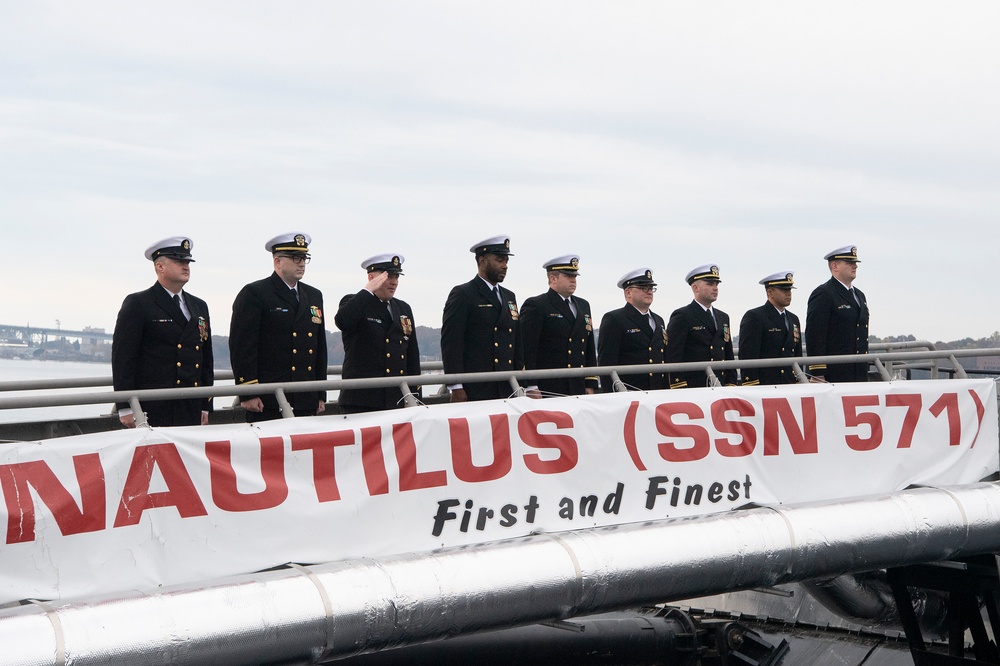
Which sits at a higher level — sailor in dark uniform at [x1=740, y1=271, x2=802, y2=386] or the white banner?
sailor in dark uniform at [x1=740, y1=271, x2=802, y2=386]

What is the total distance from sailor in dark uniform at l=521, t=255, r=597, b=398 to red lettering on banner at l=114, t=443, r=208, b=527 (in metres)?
3.95

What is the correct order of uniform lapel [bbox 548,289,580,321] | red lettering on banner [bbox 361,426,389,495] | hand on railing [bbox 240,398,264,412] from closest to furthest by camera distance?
red lettering on banner [bbox 361,426,389,495], hand on railing [bbox 240,398,264,412], uniform lapel [bbox 548,289,580,321]

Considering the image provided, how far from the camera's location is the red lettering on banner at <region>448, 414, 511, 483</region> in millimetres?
7938

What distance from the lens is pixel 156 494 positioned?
6746 millimetres

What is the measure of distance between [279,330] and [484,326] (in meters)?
1.78

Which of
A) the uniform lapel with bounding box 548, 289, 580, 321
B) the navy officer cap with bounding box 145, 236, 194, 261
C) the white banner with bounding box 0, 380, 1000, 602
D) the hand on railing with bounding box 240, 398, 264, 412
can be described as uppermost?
the navy officer cap with bounding box 145, 236, 194, 261

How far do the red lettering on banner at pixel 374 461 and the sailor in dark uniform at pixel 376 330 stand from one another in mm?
1055

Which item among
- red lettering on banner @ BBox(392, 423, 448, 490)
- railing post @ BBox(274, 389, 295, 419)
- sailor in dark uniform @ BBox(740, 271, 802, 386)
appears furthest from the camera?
sailor in dark uniform @ BBox(740, 271, 802, 386)

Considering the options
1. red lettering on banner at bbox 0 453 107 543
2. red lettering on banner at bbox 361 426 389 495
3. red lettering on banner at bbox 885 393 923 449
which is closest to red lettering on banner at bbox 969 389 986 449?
red lettering on banner at bbox 885 393 923 449

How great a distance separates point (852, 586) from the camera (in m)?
12.7

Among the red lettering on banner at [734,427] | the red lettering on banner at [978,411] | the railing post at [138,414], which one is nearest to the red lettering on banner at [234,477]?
the railing post at [138,414]

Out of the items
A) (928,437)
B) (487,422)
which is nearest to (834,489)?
(928,437)

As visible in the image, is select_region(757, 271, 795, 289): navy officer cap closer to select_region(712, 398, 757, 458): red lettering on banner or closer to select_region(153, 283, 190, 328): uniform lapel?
select_region(712, 398, 757, 458): red lettering on banner

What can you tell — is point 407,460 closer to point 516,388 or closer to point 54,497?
point 516,388
